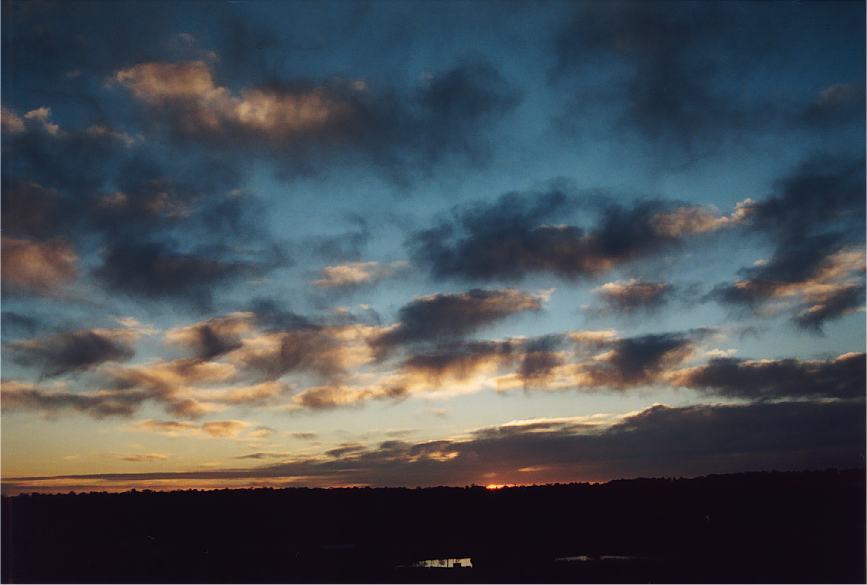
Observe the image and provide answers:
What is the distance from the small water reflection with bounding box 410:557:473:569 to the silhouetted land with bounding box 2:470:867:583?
904mm

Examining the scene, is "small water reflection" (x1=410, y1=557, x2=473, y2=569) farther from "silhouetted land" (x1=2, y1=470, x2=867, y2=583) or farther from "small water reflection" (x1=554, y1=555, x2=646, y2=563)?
"small water reflection" (x1=554, y1=555, x2=646, y2=563)

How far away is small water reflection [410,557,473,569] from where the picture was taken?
39.0 m

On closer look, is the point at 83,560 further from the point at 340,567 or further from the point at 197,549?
the point at 340,567

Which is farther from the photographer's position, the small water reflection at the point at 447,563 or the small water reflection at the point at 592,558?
the small water reflection at the point at 447,563

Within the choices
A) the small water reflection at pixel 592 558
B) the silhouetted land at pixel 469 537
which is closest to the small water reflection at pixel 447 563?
the silhouetted land at pixel 469 537

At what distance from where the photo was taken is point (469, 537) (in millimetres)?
56656

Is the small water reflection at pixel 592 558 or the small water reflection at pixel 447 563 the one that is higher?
the small water reflection at pixel 592 558

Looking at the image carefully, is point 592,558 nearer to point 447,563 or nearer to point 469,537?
point 447,563

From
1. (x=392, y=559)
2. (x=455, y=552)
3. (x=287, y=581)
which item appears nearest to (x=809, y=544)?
(x=455, y=552)

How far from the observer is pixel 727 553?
38844 mm

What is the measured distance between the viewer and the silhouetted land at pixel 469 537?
117 ft

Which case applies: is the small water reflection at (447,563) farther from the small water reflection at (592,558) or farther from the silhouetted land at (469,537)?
the small water reflection at (592,558)

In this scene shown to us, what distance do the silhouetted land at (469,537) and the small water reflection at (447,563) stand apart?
35.6 inches

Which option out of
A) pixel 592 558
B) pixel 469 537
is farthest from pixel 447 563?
pixel 469 537
